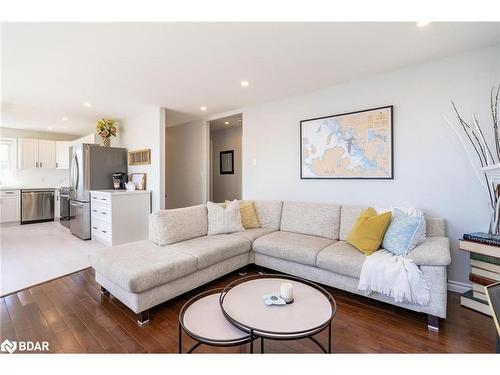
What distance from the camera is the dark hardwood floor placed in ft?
5.24

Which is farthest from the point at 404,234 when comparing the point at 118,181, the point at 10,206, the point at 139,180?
the point at 10,206

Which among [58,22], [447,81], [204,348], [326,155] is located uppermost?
[58,22]

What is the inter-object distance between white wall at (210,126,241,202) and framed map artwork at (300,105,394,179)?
2.50 meters

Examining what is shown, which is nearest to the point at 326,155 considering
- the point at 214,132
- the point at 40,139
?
the point at 214,132

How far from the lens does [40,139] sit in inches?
250

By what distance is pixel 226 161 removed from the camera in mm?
5992

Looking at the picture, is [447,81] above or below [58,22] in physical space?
below

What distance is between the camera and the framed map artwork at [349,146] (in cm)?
278

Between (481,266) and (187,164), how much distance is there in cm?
480

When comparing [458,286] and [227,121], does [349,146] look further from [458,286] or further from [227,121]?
[227,121]

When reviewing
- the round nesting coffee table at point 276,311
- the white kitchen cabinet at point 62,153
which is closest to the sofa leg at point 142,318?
the round nesting coffee table at point 276,311

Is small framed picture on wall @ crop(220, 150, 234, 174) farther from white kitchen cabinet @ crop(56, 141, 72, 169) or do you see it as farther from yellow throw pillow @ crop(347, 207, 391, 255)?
white kitchen cabinet @ crop(56, 141, 72, 169)
